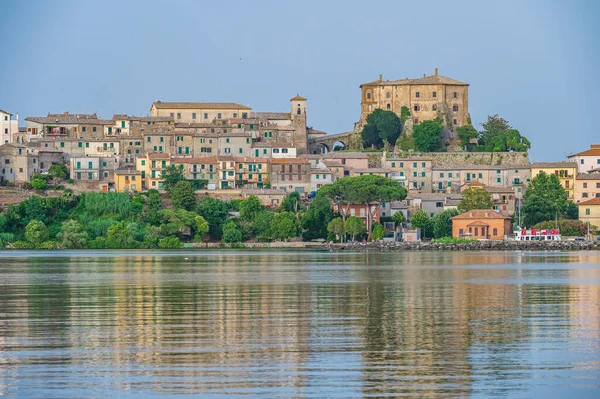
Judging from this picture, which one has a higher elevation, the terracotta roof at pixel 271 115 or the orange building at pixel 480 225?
the terracotta roof at pixel 271 115

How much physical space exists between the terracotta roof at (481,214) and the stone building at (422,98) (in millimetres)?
20907

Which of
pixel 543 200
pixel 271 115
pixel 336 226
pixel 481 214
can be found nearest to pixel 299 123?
pixel 271 115

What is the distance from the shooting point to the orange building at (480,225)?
80.4m

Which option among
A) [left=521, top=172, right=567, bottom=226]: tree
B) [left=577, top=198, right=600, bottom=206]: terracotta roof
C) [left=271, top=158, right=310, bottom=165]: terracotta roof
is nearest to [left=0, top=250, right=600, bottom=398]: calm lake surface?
[left=521, top=172, right=567, bottom=226]: tree

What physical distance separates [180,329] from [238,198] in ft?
209

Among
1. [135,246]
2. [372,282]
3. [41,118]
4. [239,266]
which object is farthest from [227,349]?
[41,118]

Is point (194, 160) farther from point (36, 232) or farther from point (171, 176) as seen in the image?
point (36, 232)

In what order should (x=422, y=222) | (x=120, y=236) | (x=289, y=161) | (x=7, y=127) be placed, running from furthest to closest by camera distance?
(x=7, y=127), (x=289, y=161), (x=422, y=222), (x=120, y=236)

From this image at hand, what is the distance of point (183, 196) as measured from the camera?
269 feet

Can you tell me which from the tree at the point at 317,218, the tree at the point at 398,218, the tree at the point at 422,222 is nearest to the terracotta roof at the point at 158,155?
the tree at the point at 317,218

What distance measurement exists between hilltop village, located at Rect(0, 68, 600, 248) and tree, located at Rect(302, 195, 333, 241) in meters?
0.36

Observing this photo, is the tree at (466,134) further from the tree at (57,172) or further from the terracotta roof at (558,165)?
the tree at (57,172)

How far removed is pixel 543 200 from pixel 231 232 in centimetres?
2257

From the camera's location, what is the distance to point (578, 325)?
70.7 ft
